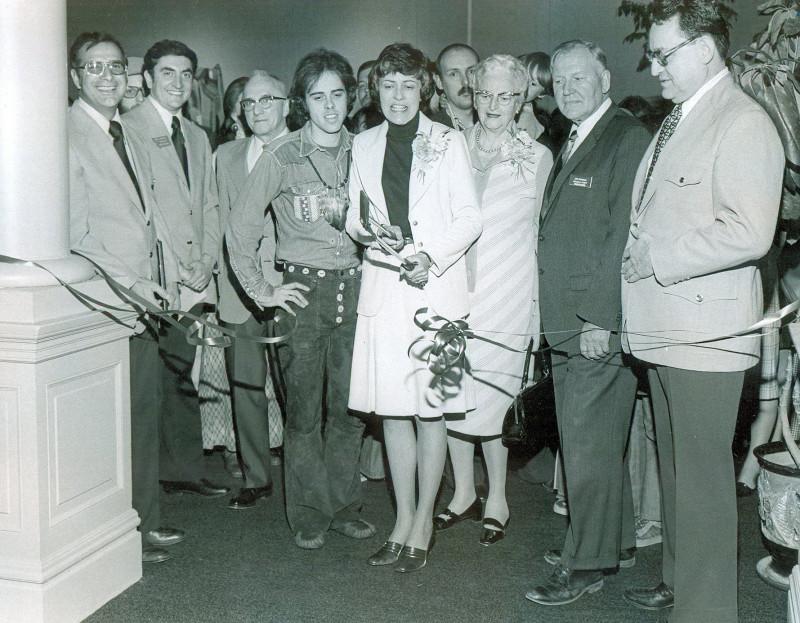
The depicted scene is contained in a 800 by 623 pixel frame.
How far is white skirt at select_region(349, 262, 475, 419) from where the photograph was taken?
3.09m

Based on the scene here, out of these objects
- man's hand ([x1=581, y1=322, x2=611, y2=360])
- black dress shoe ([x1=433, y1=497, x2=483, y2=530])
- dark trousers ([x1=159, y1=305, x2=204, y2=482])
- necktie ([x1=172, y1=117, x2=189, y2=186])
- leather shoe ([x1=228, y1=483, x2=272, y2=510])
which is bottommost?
leather shoe ([x1=228, y1=483, x2=272, y2=510])

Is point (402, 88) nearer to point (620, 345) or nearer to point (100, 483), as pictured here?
point (620, 345)

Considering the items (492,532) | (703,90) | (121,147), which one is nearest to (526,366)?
(492,532)

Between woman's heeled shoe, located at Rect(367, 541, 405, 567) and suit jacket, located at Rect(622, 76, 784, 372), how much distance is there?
1177 millimetres

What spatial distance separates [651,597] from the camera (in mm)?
2883

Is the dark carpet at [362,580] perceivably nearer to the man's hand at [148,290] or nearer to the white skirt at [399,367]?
the white skirt at [399,367]

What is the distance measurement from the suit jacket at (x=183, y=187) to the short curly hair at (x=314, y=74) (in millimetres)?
585

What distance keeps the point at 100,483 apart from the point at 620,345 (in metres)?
1.77

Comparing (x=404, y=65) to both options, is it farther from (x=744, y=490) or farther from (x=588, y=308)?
(x=744, y=490)

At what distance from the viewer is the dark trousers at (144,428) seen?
3.28 meters

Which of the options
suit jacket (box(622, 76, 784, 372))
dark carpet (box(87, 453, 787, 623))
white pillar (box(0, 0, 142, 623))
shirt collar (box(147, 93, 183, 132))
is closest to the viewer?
suit jacket (box(622, 76, 784, 372))

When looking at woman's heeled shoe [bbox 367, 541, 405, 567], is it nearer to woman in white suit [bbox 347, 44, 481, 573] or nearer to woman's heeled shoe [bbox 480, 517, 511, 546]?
woman in white suit [bbox 347, 44, 481, 573]

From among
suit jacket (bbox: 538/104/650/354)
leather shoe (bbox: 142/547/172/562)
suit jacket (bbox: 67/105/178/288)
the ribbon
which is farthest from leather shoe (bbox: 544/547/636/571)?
suit jacket (bbox: 67/105/178/288)

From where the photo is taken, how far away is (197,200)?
3.68m
